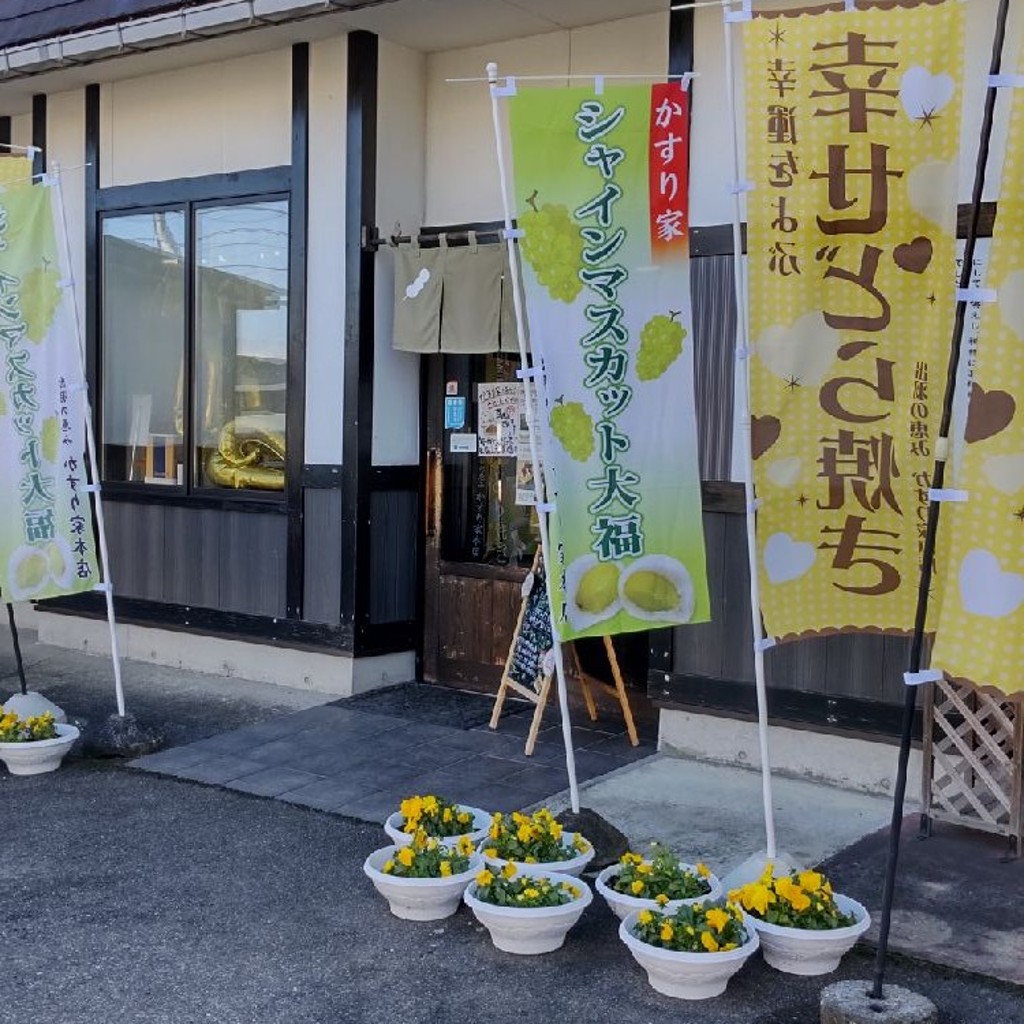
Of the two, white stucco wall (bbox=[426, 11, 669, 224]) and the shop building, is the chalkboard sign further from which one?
white stucco wall (bbox=[426, 11, 669, 224])

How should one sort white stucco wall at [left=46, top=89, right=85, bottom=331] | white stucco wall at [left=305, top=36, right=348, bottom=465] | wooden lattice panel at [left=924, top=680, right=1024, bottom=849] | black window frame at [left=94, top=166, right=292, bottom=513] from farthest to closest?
white stucco wall at [left=46, top=89, right=85, bottom=331] < black window frame at [left=94, top=166, right=292, bottom=513] < white stucco wall at [left=305, top=36, right=348, bottom=465] < wooden lattice panel at [left=924, top=680, right=1024, bottom=849]

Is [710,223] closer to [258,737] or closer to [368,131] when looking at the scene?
[368,131]

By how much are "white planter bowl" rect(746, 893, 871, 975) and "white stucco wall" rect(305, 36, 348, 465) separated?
186 inches

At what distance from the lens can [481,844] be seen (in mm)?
5191

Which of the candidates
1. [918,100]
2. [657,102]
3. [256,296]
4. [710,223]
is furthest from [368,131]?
[918,100]

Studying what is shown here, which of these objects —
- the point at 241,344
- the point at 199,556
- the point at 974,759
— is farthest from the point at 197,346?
the point at 974,759

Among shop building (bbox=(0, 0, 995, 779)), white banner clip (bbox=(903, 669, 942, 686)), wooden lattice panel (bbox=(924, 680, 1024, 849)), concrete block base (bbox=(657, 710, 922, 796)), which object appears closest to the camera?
white banner clip (bbox=(903, 669, 942, 686))

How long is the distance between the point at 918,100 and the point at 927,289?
25.2 inches

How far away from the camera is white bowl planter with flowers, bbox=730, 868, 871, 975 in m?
4.35

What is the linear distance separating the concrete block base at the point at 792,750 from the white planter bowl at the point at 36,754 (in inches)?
129

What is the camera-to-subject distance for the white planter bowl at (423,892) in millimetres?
4824

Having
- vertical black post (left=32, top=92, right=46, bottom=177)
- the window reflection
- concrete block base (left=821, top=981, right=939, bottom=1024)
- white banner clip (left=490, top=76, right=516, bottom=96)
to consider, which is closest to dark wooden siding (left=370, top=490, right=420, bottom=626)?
the window reflection

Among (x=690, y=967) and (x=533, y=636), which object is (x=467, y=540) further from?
(x=690, y=967)

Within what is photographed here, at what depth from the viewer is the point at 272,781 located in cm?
669
